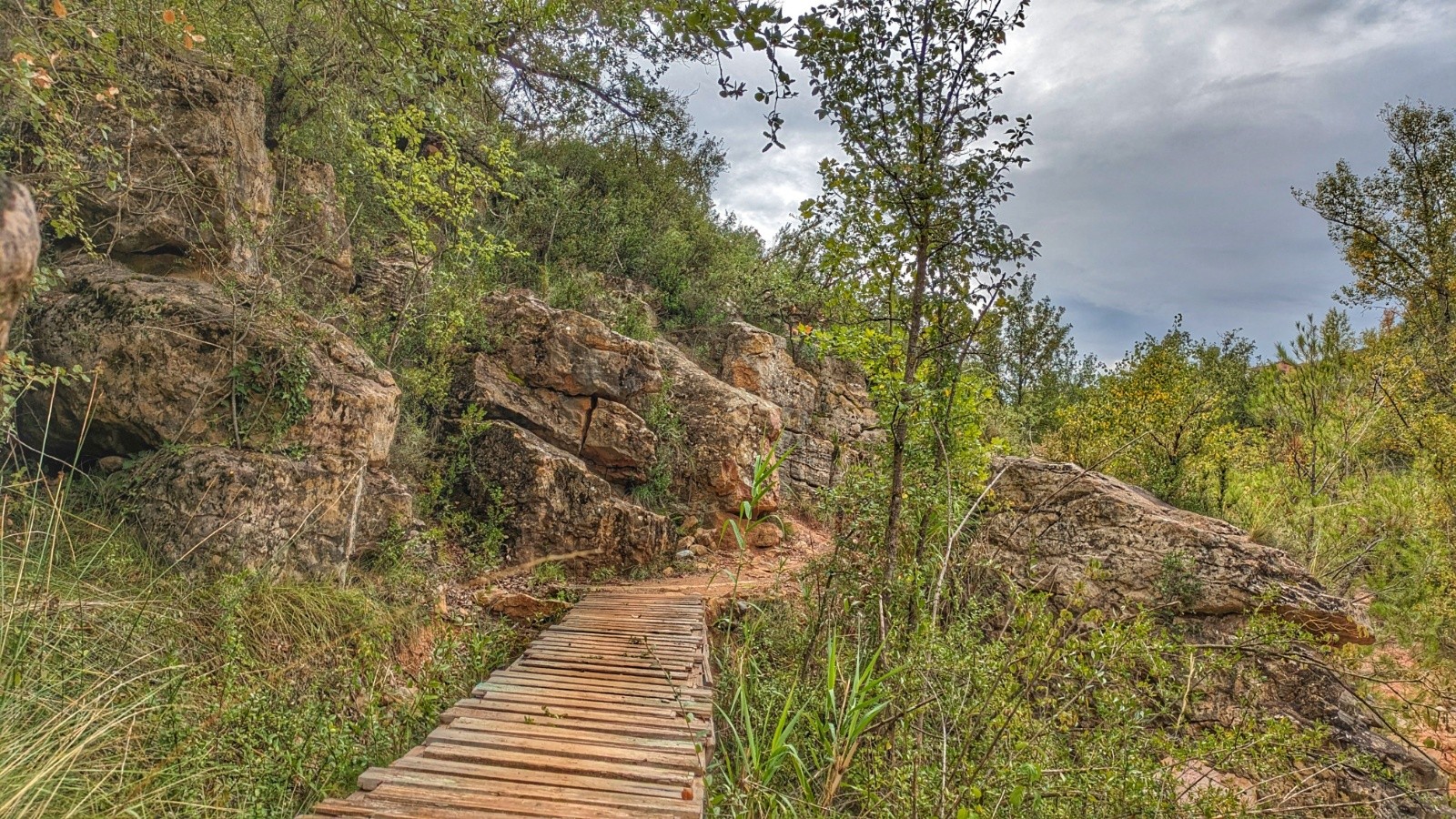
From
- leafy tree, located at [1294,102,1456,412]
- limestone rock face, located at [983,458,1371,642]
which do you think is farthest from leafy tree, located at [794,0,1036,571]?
leafy tree, located at [1294,102,1456,412]

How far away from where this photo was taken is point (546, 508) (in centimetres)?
786

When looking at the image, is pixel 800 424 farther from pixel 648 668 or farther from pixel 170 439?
pixel 170 439

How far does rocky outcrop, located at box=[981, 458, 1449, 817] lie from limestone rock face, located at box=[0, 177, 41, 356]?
566 centimetres

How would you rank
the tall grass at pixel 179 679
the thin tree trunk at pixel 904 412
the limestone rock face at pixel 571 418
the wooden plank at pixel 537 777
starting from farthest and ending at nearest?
the limestone rock face at pixel 571 418, the thin tree trunk at pixel 904 412, the wooden plank at pixel 537 777, the tall grass at pixel 179 679

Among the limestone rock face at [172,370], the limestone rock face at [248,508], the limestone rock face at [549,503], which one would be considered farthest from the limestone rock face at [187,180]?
the limestone rock face at [549,503]

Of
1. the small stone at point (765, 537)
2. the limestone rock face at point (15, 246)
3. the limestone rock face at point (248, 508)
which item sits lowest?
the small stone at point (765, 537)

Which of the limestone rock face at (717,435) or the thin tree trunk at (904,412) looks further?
the limestone rock face at (717,435)

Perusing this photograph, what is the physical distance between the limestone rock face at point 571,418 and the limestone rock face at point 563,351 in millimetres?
168

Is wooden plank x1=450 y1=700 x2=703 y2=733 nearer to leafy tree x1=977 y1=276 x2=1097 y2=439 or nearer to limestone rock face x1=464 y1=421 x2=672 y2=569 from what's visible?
limestone rock face x1=464 y1=421 x2=672 y2=569

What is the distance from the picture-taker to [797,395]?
12930 mm

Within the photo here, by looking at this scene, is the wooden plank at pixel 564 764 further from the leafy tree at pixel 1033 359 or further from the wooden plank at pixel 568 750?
the leafy tree at pixel 1033 359

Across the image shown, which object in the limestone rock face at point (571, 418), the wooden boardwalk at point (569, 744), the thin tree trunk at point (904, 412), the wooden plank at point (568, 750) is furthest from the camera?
the limestone rock face at point (571, 418)

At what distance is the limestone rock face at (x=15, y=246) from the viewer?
85 centimetres

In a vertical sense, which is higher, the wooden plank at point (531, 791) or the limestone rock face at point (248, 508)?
the limestone rock face at point (248, 508)
